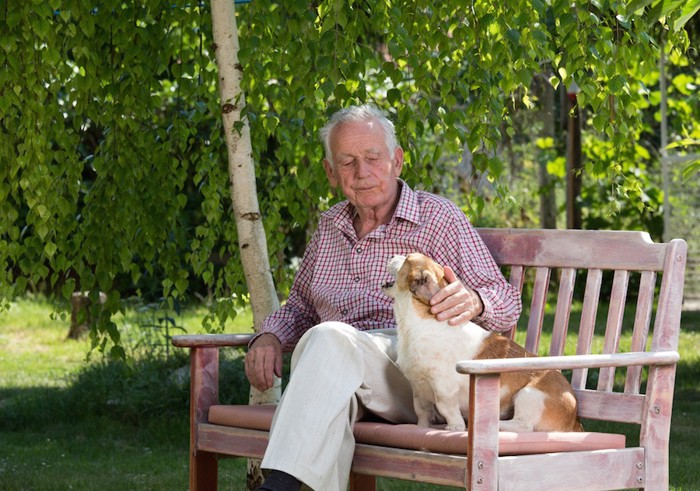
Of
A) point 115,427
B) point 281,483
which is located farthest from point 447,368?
point 115,427

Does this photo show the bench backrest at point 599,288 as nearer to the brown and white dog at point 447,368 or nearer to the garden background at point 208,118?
the brown and white dog at point 447,368

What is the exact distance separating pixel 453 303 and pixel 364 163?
25.5 inches

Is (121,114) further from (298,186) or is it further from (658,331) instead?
(658,331)

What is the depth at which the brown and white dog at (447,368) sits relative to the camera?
2.93 metres

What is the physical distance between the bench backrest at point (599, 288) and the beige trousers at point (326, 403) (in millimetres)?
557

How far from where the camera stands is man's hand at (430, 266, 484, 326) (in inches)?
116

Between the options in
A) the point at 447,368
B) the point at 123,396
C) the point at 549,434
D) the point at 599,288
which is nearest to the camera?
the point at 549,434

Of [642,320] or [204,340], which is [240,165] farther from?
[642,320]

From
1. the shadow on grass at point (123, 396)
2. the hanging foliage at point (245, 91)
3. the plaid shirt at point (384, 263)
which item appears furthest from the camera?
the shadow on grass at point (123, 396)

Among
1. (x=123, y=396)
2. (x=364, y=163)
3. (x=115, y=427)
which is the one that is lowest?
(x=115, y=427)

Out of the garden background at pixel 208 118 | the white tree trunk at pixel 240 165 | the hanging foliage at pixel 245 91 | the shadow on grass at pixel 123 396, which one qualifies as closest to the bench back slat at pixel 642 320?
the garden background at pixel 208 118

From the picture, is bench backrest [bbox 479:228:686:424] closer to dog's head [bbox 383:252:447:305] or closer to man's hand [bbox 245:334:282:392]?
dog's head [bbox 383:252:447:305]

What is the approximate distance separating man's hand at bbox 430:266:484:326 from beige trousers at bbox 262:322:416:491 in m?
0.21

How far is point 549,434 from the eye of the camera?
2.81 meters
